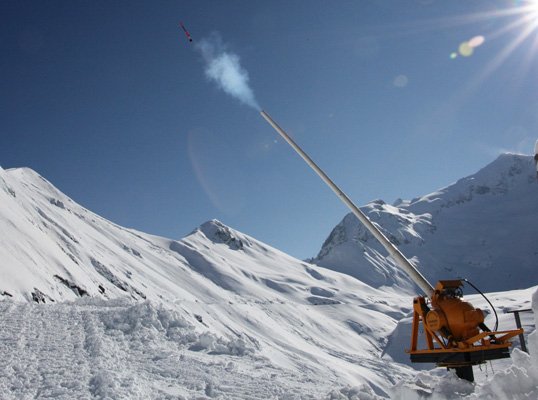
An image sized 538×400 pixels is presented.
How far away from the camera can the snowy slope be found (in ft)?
42.4

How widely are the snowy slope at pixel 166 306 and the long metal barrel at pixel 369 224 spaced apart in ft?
15.6

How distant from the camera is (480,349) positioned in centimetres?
703

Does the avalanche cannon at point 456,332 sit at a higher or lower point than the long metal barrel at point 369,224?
lower

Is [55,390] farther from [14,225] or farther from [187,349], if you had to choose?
[14,225]

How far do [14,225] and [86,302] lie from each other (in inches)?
946

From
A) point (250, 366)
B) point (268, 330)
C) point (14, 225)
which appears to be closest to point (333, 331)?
point (268, 330)

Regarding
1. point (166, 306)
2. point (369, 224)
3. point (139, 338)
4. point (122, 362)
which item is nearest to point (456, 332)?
point (369, 224)

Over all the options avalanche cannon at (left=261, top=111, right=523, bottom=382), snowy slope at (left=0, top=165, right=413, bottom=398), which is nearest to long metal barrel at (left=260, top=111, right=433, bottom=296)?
avalanche cannon at (left=261, top=111, right=523, bottom=382)

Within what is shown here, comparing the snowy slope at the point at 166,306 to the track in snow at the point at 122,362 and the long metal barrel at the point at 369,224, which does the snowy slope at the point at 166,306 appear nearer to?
the track in snow at the point at 122,362

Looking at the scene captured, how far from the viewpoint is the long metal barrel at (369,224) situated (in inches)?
308

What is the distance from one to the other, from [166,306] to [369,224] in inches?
1763

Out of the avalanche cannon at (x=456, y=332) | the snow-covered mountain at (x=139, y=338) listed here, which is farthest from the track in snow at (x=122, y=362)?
the avalanche cannon at (x=456, y=332)

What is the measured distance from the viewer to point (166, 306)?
4959cm

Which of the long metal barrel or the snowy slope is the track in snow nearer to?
the snowy slope
